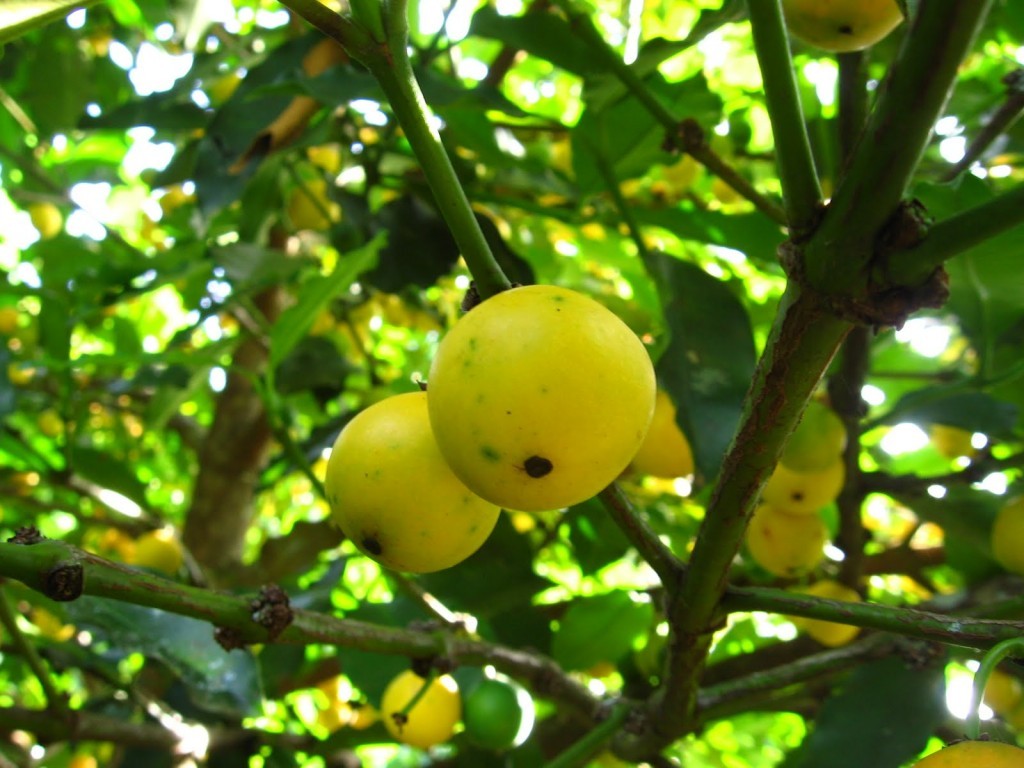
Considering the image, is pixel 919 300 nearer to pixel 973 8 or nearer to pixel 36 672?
pixel 973 8

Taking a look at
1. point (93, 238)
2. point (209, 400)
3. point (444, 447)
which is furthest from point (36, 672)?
point (209, 400)

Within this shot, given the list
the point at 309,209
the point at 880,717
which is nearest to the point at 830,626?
the point at 880,717

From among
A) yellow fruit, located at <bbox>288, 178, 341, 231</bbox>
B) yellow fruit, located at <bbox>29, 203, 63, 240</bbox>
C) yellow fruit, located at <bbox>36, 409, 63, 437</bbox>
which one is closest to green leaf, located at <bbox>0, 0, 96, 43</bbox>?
yellow fruit, located at <bbox>288, 178, 341, 231</bbox>

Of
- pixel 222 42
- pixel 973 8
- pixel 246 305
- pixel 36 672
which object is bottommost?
pixel 36 672

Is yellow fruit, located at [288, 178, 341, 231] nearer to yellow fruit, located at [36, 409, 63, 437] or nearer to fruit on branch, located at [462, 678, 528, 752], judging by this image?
fruit on branch, located at [462, 678, 528, 752]

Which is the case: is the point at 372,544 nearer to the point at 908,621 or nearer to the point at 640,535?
the point at 640,535

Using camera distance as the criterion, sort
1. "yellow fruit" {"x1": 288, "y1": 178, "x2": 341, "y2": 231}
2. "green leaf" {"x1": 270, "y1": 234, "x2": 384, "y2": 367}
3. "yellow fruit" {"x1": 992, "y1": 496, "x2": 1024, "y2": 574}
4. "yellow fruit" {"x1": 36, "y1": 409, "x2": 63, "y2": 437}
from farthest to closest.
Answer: "yellow fruit" {"x1": 36, "y1": 409, "x2": 63, "y2": 437} < "yellow fruit" {"x1": 288, "y1": 178, "x2": 341, "y2": 231} < "yellow fruit" {"x1": 992, "y1": 496, "x2": 1024, "y2": 574} < "green leaf" {"x1": 270, "y1": 234, "x2": 384, "y2": 367}
